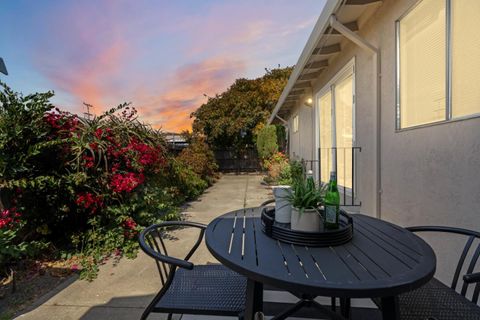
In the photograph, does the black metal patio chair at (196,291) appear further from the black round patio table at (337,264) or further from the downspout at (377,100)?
Answer: the downspout at (377,100)

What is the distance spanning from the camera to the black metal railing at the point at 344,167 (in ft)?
12.3

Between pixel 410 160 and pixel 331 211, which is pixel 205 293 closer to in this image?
pixel 331 211

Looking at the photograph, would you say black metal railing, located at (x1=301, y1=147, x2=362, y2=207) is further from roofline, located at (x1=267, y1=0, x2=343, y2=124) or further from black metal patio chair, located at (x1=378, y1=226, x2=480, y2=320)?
black metal patio chair, located at (x1=378, y1=226, x2=480, y2=320)

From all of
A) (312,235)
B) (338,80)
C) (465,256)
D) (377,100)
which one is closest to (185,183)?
(338,80)

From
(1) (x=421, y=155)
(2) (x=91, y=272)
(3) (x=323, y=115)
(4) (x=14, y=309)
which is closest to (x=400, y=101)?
(1) (x=421, y=155)

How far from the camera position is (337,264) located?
107cm

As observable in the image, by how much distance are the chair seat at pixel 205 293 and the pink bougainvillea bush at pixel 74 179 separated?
5.75 ft

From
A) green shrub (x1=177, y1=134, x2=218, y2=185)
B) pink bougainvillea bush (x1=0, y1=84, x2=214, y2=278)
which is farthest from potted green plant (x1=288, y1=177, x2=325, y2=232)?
green shrub (x1=177, y1=134, x2=218, y2=185)

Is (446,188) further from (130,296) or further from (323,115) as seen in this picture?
(323,115)

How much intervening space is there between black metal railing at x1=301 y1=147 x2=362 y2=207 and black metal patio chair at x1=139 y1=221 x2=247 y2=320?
255cm

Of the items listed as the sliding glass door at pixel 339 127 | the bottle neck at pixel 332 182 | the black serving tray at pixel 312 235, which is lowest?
the black serving tray at pixel 312 235

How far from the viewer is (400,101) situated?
2.65m

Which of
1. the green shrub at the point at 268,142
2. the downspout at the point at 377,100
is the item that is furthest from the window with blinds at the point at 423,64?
the green shrub at the point at 268,142

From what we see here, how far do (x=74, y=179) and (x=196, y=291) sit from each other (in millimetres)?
2287
